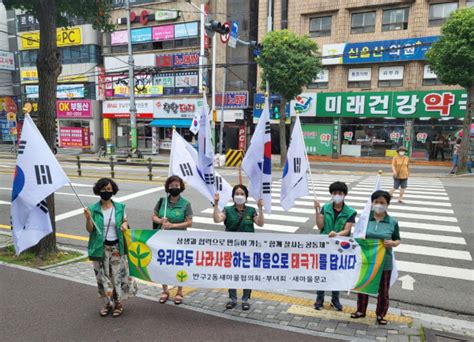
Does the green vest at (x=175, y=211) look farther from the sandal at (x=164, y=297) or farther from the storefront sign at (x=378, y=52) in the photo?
the storefront sign at (x=378, y=52)

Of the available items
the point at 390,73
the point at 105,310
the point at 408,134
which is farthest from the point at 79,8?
the point at 408,134

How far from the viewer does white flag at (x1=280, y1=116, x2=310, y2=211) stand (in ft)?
17.3

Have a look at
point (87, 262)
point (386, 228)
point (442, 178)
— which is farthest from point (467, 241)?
point (442, 178)

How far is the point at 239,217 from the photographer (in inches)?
191

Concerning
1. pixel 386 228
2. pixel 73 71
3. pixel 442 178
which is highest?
pixel 73 71

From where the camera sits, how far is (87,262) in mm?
6555

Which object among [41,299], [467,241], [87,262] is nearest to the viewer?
[41,299]

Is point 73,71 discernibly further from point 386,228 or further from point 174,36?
point 386,228

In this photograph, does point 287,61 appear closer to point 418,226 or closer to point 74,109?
point 418,226

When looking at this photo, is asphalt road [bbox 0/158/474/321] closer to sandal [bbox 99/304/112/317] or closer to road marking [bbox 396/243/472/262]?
road marking [bbox 396/243/472/262]

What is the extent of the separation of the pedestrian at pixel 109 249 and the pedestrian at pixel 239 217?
4.11 feet

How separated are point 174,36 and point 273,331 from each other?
30.7 meters

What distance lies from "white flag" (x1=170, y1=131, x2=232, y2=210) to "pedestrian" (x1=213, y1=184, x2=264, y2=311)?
0.47 metres

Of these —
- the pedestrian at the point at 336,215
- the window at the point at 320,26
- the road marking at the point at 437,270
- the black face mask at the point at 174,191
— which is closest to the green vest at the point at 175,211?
the black face mask at the point at 174,191
